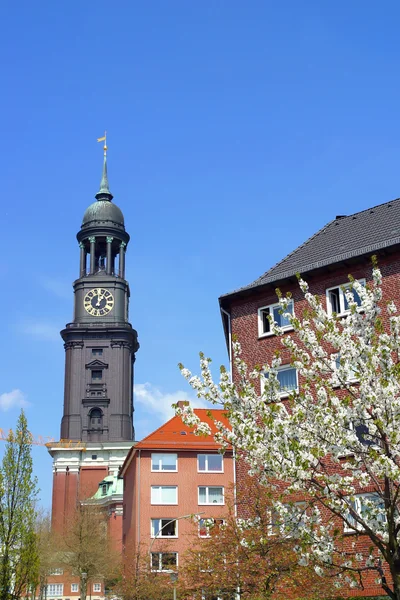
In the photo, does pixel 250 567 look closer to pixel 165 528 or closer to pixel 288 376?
pixel 288 376

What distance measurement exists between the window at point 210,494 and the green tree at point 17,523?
64.5 ft

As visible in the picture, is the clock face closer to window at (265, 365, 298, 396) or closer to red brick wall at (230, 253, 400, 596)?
red brick wall at (230, 253, 400, 596)

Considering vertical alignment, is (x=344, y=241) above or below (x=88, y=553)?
above

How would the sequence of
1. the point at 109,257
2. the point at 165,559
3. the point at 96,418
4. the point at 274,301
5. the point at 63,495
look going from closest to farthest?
the point at 274,301 < the point at 165,559 < the point at 63,495 < the point at 96,418 < the point at 109,257

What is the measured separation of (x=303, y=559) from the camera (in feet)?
59.9

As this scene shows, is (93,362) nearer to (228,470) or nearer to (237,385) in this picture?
(228,470)

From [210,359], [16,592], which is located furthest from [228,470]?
[210,359]

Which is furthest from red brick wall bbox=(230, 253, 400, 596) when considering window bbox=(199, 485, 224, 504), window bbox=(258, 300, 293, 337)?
window bbox=(199, 485, 224, 504)

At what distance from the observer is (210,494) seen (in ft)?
212

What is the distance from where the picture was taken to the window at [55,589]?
98062mm

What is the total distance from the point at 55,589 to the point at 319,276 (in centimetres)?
7311

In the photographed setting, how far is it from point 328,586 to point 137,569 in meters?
24.7

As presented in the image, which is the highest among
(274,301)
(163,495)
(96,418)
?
(96,418)

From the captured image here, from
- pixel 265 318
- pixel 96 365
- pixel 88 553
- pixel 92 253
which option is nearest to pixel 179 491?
pixel 88 553
